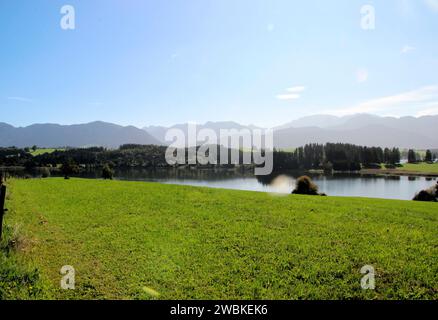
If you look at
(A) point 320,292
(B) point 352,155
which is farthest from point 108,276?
(B) point 352,155

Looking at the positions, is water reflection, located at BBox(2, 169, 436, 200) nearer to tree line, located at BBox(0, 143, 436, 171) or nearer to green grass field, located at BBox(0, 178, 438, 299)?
green grass field, located at BBox(0, 178, 438, 299)

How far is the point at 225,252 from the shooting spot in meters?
10.3

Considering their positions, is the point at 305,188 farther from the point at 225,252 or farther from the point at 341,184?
the point at 341,184

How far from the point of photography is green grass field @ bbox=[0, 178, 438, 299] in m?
7.59

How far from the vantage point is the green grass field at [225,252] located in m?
7.59

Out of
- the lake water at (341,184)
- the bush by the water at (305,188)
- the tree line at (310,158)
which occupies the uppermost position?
the tree line at (310,158)

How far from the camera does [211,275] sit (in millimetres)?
8414
